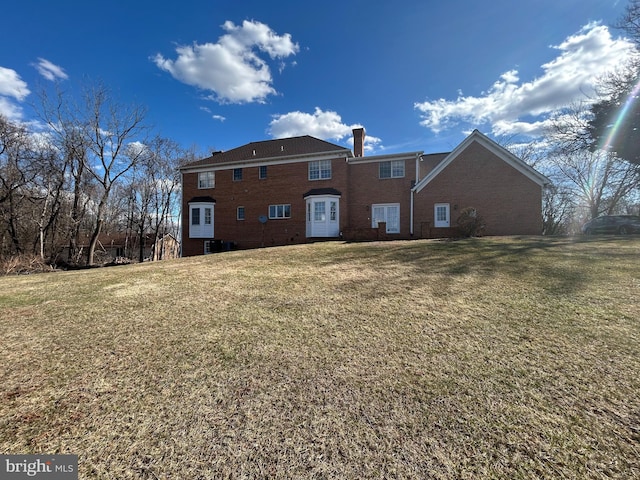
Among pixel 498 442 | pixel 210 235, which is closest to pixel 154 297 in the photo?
pixel 498 442

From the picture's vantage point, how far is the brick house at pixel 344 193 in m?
17.4

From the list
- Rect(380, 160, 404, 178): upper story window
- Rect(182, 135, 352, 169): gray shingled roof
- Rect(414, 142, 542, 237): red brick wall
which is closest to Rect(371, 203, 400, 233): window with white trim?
Rect(414, 142, 542, 237): red brick wall

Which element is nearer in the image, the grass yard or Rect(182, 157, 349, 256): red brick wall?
the grass yard

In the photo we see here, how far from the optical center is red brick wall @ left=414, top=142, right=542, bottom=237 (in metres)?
17.0

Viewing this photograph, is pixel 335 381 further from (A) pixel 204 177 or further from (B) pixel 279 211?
(A) pixel 204 177

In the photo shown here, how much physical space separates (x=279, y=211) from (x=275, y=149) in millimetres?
→ 5617

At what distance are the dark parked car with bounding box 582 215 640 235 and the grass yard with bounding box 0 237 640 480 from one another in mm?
15134

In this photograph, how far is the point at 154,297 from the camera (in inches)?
257

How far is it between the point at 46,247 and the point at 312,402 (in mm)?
34591

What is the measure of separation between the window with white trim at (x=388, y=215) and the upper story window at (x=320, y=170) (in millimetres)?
4370

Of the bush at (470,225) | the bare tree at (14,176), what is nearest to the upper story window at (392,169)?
the bush at (470,225)

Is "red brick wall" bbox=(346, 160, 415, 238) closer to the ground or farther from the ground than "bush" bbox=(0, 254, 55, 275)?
farther from the ground

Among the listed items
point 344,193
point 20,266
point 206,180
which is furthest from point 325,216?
point 20,266

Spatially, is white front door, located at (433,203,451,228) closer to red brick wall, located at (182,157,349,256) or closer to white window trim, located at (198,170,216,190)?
red brick wall, located at (182,157,349,256)
